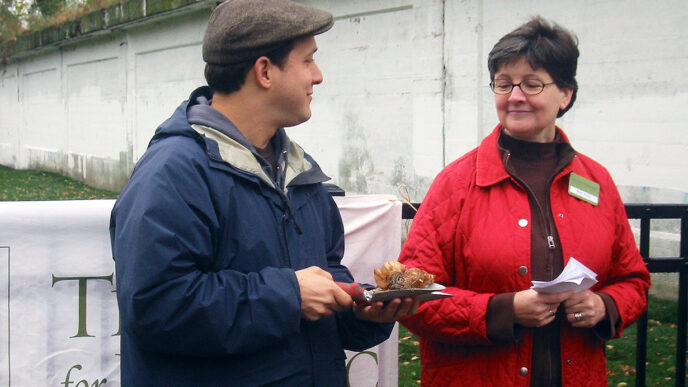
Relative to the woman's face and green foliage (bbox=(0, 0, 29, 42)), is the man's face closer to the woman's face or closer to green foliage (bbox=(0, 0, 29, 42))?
the woman's face

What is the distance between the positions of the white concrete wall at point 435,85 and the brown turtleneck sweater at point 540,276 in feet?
14.1

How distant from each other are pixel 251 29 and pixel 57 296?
1.70 metres

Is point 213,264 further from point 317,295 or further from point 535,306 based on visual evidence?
point 535,306

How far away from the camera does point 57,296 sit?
131 inches

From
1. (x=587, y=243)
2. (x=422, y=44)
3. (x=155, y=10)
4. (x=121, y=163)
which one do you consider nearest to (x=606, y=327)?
(x=587, y=243)

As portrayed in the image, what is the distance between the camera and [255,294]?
2078 millimetres

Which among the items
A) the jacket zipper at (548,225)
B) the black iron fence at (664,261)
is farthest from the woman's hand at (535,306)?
the black iron fence at (664,261)

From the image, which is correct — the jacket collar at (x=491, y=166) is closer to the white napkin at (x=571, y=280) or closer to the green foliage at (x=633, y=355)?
the white napkin at (x=571, y=280)

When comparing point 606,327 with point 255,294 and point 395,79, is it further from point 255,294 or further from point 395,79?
point 395,79

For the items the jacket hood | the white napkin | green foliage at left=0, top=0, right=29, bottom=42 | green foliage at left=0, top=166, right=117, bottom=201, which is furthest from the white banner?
green foliage at left=0, top=0, right=29, bottom=42

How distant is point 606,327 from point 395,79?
24.3ft

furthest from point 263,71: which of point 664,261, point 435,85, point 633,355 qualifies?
point 435,85

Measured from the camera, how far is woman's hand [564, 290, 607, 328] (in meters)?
2.64

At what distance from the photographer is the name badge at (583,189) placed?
2750mm
